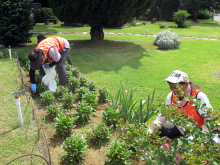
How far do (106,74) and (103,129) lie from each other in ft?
11.1

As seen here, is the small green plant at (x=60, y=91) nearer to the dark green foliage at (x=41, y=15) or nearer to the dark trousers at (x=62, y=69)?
the dark trousers at (x=62, y=69)

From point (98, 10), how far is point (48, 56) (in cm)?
555

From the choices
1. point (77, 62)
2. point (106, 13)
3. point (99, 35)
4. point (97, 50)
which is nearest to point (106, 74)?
point (77, 62)

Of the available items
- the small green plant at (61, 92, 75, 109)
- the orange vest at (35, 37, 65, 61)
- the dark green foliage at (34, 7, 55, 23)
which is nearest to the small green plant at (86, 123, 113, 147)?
the small green plant at (61, 92, 75, 109)

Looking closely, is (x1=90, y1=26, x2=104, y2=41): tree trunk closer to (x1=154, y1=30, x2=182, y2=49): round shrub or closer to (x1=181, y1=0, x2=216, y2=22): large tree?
(x1=154, y1=30, x2=182, y2=49): round shrub

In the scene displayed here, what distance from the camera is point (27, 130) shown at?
9.75 ft

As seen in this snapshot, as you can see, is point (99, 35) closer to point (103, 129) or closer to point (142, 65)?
point (142, 65)

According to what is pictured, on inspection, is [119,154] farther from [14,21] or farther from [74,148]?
[14,21]

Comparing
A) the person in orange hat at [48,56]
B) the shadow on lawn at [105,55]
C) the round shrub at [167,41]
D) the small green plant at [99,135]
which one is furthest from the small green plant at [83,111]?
the round shrub at [167,41]

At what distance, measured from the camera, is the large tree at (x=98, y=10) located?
8.51 m

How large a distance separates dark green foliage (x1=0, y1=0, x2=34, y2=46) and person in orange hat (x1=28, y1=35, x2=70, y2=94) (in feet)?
17.9

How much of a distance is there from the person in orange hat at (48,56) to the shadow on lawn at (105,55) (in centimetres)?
189

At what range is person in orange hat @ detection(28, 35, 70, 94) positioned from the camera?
11.8 ft

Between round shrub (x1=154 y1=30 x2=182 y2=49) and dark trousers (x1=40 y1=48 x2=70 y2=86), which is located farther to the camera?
round shrub (x1=154 y1=30 x2=182 y2=49)
